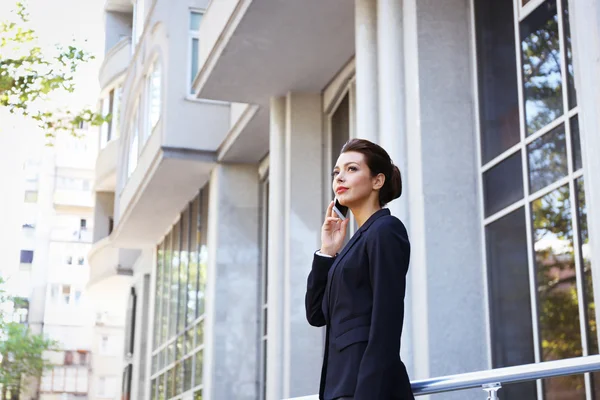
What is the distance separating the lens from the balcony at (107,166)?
29.4 metres

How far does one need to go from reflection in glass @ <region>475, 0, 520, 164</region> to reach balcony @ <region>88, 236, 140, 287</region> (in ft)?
62.5

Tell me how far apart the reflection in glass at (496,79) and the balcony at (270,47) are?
243 centimetres

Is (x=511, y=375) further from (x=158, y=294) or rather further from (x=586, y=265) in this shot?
(x=158, y=294)

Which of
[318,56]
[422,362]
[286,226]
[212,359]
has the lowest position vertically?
[422,362]

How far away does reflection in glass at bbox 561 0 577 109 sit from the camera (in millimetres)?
7215

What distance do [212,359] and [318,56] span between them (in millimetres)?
6155

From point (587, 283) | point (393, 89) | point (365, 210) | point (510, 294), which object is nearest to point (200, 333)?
point (393, 89)

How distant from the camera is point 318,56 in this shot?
40.3 ft

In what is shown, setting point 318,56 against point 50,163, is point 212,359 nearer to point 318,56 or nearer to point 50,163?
point 318,56

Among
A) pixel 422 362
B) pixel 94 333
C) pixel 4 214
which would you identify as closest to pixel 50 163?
pixel 4 214

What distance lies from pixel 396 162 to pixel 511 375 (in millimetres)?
4576

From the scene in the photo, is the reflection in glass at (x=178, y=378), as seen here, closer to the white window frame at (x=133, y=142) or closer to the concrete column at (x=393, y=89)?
the white window frame at (x=133, y=142)


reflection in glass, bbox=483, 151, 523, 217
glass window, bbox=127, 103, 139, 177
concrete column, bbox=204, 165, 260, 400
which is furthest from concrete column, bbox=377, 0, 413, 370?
glass window, bbox=127, 103, 139, 177

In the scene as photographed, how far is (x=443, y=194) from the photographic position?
8242 mm
